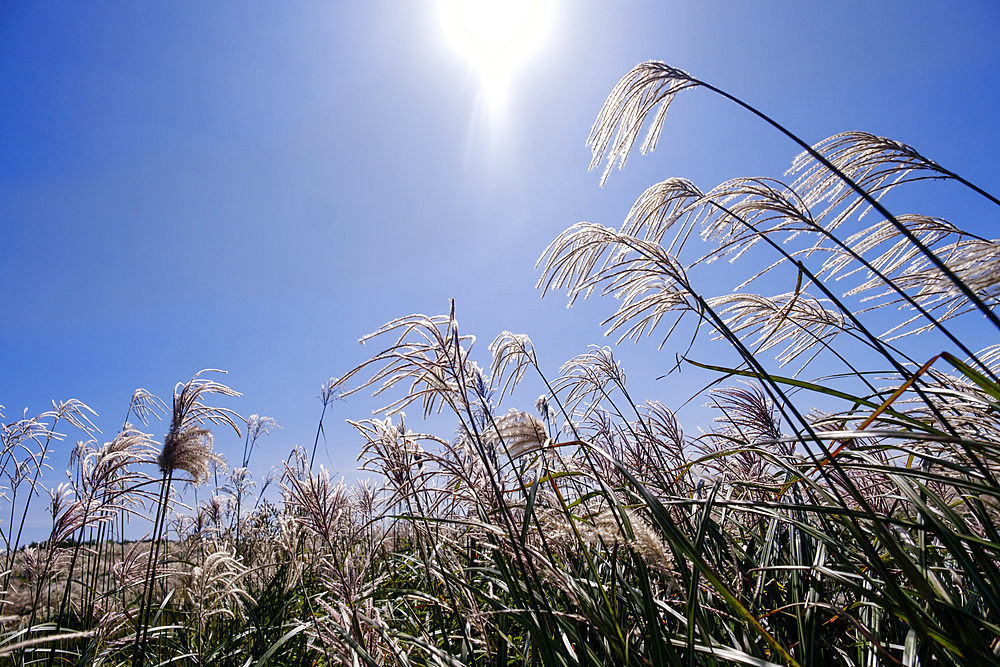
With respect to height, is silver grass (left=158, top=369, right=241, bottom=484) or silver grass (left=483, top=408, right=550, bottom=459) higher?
silver grass (left=158, top=369, right=241, bottom=484)

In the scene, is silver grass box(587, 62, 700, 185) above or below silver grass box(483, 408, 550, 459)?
above

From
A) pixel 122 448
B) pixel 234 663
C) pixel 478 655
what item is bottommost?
pixel 478 655

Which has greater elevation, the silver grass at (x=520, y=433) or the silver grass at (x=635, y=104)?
the silver grass at (x=635, y=104)

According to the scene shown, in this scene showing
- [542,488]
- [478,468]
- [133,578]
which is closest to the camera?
[542,488]

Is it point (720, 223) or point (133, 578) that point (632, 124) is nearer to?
point (720, 223)

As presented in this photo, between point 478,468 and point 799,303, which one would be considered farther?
point 478,468

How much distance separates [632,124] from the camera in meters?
1.98

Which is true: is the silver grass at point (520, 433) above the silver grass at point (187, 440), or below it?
below

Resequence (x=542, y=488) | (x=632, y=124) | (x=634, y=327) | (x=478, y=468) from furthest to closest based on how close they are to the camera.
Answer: (x=478, y=468) < (x=542, y=488) < (x=634, y=327) < (x=632, y=124)

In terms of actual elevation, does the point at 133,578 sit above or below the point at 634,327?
above

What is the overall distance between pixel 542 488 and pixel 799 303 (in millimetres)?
1444

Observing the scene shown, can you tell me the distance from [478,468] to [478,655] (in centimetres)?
86

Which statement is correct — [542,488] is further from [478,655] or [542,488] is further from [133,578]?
[133,578]

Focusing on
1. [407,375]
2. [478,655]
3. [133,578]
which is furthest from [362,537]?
[407,375]
